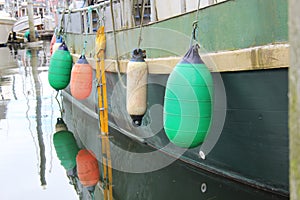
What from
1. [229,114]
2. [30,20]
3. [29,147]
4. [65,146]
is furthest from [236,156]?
[30,20]

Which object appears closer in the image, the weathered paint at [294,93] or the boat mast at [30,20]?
the weathered paint at [294,93]

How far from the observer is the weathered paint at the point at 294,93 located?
180 centimetres

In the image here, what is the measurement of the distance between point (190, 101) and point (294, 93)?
2.13 meters

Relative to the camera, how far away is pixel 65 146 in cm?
707

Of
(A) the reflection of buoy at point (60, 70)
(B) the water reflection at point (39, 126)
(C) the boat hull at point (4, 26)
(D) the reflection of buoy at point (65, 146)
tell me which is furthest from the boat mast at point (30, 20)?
(D) the reflection of buoy at point (65, 146)

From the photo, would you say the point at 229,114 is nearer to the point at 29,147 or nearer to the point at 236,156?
the point at 236,156

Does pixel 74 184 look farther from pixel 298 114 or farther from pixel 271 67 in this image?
pixel 298 114

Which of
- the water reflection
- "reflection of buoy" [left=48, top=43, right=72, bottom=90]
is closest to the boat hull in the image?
the water reflection

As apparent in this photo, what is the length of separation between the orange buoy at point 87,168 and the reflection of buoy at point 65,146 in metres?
0.10

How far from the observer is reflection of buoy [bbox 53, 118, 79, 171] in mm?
6273

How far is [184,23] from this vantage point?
4613mm

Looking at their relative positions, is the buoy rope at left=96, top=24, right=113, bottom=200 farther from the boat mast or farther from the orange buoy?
the boat mast

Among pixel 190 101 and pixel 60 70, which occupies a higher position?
pixel 60 70

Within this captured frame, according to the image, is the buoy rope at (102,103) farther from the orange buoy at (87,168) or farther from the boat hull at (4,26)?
the boat hull at (4,26)
